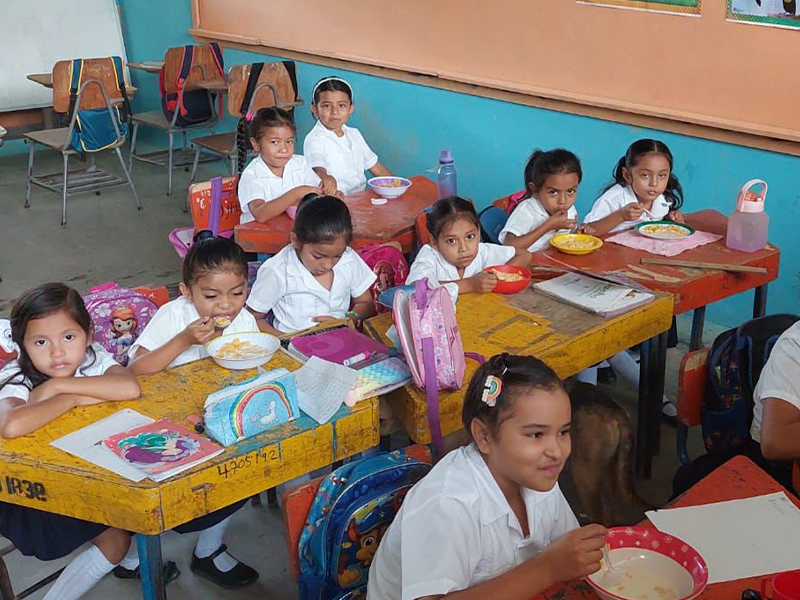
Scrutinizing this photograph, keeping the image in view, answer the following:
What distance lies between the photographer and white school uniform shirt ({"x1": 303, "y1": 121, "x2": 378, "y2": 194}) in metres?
4.38

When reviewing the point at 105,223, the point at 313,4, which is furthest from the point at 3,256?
the point at 313,4

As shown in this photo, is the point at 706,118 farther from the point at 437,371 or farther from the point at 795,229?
the point at 437,371

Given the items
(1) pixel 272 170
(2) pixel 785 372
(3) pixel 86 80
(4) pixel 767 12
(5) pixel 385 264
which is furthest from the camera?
(3) pixel 86 80

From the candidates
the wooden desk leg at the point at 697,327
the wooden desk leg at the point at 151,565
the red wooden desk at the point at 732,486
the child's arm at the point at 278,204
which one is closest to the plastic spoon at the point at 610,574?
the red wooden desk at the point at 732,486

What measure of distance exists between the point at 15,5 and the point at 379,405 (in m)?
7.31

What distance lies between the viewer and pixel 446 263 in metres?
2.93

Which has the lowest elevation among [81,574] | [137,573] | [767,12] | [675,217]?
[137,573]

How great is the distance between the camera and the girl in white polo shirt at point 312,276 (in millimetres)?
2850

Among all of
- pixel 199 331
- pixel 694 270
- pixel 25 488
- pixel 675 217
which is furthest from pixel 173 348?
pixel 675 217

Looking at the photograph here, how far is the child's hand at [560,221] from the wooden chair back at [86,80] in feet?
12.9

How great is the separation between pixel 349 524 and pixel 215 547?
917 mm

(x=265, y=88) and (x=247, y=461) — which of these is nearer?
(x=247, y=461)

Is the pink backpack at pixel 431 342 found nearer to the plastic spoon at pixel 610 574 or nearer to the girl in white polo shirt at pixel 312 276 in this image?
the plastic spoon at pixel 610 574

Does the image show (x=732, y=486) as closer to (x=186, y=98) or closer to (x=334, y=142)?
(x=334, y=142)
